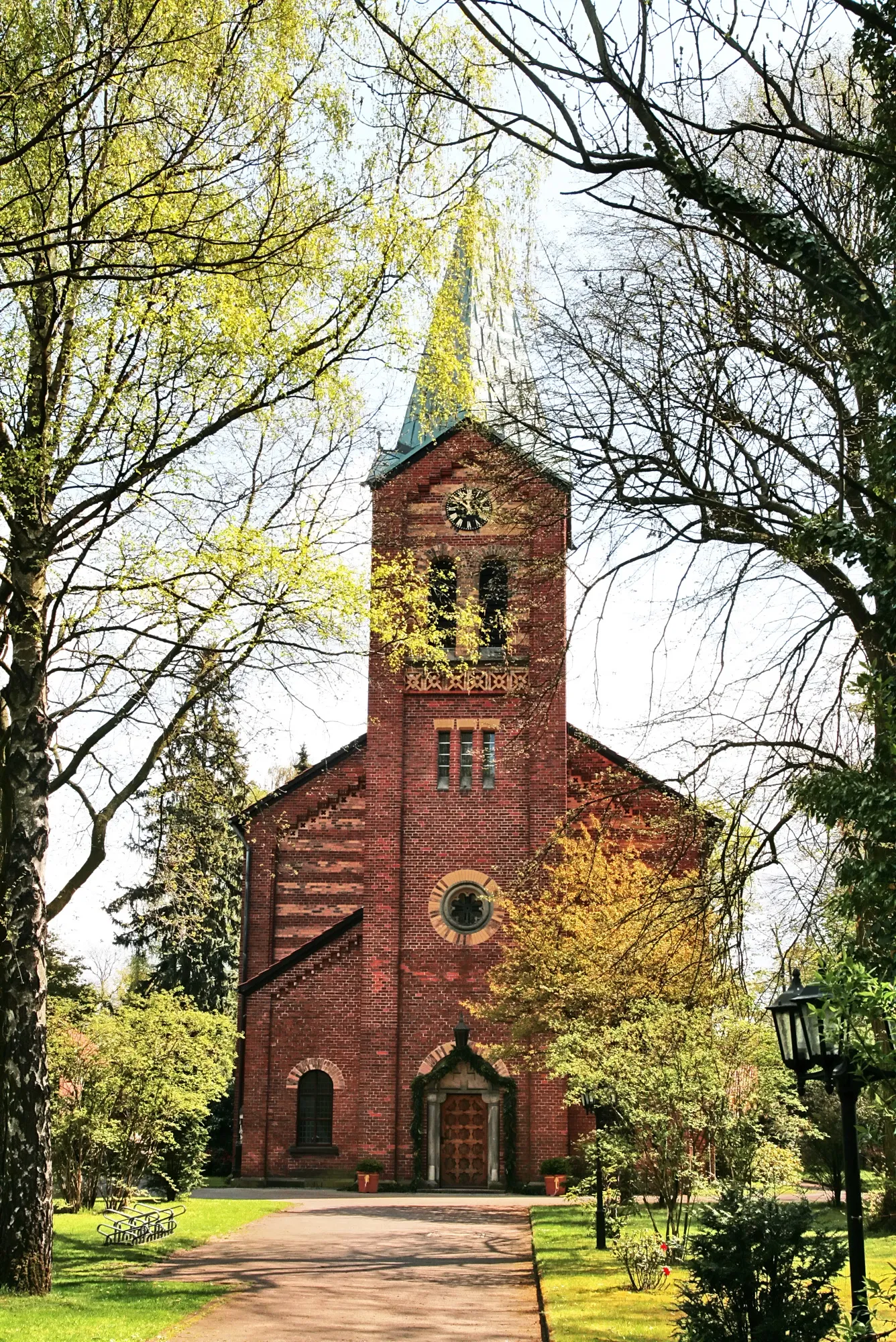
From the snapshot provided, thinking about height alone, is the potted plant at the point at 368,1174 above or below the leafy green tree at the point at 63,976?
below

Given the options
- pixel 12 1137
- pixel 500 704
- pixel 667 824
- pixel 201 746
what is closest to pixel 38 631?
pixel 201 746

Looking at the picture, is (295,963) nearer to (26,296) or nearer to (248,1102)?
(248,1102)

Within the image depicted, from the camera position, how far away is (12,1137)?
1286 centimetres

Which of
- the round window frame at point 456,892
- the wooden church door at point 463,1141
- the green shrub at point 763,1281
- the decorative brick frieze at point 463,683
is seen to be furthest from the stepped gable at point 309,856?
the green shrub at point 763,1281

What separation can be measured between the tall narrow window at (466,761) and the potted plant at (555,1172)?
7.96m

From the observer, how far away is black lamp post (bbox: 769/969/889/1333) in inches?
252

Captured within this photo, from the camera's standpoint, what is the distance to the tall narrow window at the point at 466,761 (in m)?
29.8

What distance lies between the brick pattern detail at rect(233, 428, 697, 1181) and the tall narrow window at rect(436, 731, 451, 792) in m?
0.14

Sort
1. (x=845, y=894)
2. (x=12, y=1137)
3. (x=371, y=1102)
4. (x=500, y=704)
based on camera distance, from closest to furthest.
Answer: (x=845, y=894) → (x=12, y=1137) → (x=371, y=1102) → (x=500, y=704)

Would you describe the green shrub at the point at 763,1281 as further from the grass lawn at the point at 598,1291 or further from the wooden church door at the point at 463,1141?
the wooden church door at the point at 463,1141

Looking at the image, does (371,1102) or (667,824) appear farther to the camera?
(371,1102)

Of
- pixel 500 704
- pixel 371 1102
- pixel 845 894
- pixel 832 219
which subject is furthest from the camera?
pixel 500 704

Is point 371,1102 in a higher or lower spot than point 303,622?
lower

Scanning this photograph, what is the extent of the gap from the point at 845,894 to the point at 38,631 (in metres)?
8.30
